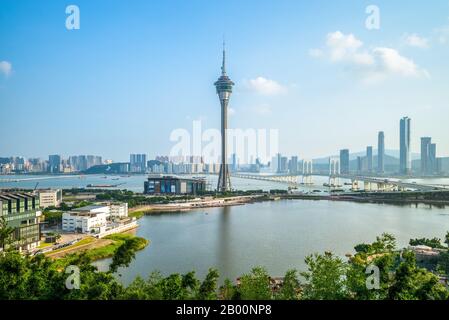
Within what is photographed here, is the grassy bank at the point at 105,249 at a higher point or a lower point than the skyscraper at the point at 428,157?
lower

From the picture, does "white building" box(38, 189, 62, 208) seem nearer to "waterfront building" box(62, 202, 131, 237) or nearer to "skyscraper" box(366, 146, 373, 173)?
"waterfront building" box(62, 202, 131, 237)

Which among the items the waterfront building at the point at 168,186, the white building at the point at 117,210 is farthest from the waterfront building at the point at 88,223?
the waterfront building at the point at 168,186

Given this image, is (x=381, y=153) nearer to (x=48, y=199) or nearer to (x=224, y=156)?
(x=224, y=156)

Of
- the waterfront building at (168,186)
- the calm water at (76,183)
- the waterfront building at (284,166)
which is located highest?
the waterfront building at (284,166)

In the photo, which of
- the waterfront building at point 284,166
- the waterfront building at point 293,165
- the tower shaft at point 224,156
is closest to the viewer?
the tower shaft at point 224,156

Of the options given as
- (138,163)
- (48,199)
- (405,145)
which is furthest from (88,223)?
(138,163)

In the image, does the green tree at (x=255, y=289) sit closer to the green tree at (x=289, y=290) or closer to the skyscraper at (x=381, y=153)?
the green tree at (x=289, y=290)

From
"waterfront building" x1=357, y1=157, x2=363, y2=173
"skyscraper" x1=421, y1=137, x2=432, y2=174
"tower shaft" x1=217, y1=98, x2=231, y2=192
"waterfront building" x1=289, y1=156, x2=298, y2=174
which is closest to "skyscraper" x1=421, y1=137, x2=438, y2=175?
"skyscraper" x1=421, y1=137, x2=432, y2=174
